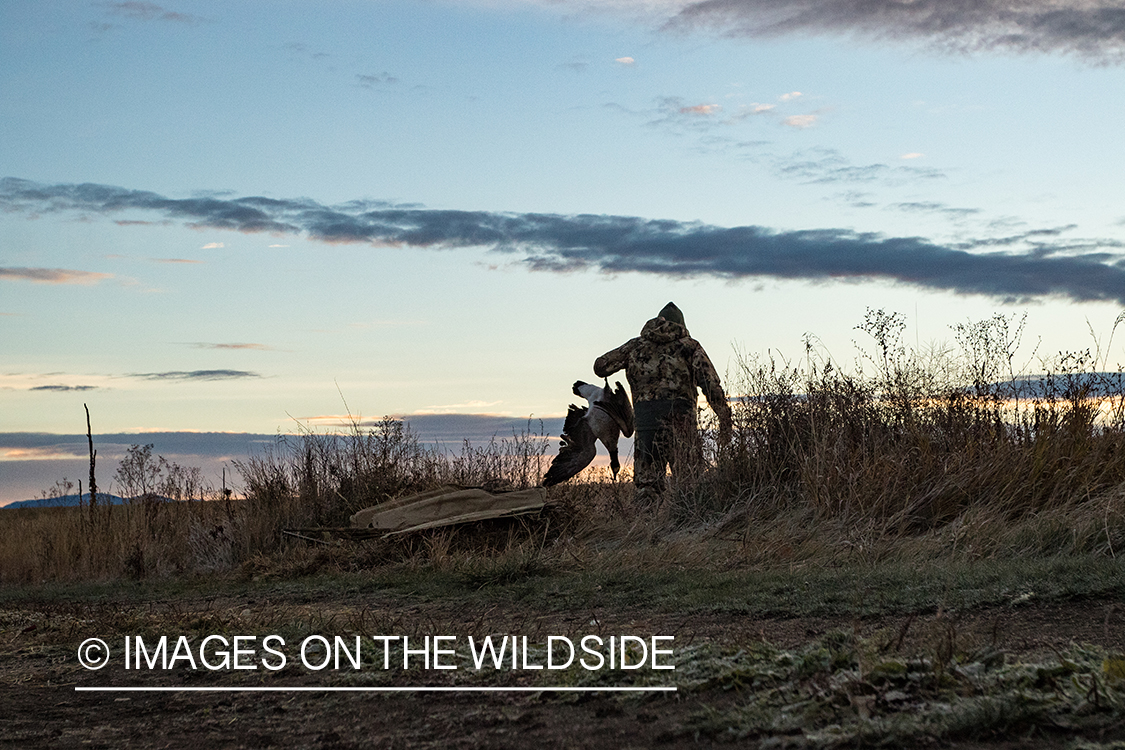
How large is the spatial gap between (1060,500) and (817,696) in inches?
245

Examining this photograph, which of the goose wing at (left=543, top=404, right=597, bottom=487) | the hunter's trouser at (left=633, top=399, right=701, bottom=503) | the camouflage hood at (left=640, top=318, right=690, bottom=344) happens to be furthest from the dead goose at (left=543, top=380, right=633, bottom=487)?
the camouflage hood at (left=640, top=318, right=690, bottom=344)

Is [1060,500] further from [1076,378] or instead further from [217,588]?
[217,588]

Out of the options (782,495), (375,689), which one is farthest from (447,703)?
(782,495)

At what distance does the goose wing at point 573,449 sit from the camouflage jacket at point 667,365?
1006mm

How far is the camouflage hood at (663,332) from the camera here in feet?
42.3

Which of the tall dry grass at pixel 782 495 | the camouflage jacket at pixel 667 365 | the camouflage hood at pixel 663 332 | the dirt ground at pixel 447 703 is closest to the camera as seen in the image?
the dirt ground at pixel 447 703

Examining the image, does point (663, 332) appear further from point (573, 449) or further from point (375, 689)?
point (375, 689)

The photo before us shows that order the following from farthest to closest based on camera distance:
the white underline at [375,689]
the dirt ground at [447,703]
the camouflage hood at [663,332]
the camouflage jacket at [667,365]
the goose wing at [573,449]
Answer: the goose wing at [573,449] → the camouflage hood at [663,332] → the camouflage jacket at [667,365] → the white underline at [375,689] → the dirt ground at [447,703]

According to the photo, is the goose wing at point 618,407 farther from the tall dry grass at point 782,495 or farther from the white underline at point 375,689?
the white underline at point 375,689

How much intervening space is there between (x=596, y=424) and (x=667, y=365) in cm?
143

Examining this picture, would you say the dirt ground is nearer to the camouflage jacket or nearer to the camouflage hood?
the camouflage jacket

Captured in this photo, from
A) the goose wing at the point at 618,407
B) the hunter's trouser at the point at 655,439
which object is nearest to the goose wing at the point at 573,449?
the goose wing at the point at 618,407

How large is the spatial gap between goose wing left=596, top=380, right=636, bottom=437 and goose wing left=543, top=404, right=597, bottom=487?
1.16 feet

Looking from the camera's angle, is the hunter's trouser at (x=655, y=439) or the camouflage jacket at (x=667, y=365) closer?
the hunter's trouser at (x=655, y=439)
